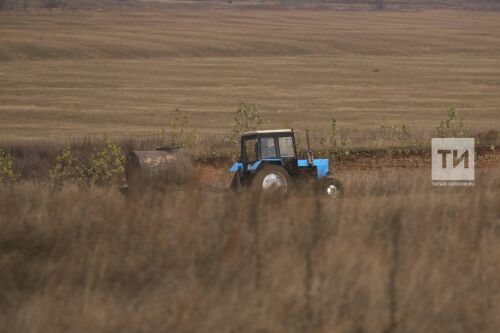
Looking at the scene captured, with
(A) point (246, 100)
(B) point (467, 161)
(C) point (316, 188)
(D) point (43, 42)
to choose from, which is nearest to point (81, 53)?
(D) point (43, 42)

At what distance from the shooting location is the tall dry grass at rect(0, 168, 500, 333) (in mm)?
7070

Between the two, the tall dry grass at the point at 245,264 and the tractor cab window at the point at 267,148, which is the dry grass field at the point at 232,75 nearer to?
the tractor cab window at the point at 267,148

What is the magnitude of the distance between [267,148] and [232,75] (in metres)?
46.3

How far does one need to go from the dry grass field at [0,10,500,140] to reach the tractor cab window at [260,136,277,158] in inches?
703

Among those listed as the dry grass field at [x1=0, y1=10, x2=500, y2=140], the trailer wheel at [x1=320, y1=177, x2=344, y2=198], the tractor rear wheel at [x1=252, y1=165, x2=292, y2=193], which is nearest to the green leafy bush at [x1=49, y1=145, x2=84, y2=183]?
the tractor rear wheel at [x1=252, y1=165, x2=292, y2=193]

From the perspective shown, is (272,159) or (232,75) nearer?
(272,159)

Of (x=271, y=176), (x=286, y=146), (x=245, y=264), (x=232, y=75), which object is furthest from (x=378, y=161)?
(x=232, y=75)

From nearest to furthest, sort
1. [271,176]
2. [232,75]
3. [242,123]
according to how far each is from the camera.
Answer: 1. [271,176]
2. [242,123]
3. [232,75]

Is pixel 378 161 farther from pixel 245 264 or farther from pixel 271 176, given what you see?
pixel 245 264

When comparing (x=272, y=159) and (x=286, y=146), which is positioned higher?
(x=286, y=146)

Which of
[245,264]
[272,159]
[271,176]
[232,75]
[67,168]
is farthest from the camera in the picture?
[232,75]

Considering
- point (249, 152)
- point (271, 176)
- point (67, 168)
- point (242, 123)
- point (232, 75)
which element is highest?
point (232, 75)

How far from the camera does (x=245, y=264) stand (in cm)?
780

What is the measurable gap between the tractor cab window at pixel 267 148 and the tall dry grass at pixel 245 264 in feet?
22.7
